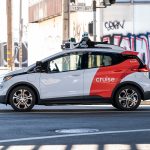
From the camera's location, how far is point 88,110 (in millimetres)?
18703

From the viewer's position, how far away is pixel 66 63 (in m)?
18.1

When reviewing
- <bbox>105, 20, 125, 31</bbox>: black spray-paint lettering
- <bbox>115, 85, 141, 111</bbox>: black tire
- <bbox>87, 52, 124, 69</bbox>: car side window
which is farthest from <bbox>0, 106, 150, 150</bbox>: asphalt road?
<bbox>105, 20, 125, 31</bbox>: black spray-paint lettering

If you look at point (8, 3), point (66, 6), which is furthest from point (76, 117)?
point (8, 3)

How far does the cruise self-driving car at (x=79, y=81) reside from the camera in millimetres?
17906

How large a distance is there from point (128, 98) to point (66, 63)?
185 centimetres

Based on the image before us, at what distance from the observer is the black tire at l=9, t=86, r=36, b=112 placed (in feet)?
58.6

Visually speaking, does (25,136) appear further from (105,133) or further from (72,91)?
(72,91)

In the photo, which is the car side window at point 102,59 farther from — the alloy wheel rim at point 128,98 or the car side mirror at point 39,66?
the car side mirror at point 39,66

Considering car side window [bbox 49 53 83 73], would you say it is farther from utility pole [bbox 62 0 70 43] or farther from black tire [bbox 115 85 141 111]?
utility pole [bbox 62 0 70 43]

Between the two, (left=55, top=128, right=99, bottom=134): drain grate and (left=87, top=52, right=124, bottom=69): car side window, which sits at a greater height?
(left=87, top=52, right=124, bottom=69): car side window

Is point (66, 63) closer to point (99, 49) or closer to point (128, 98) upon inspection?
point (99, 49)

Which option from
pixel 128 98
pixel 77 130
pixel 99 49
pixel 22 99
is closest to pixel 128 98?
pixel 128 98

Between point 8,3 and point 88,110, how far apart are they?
29.6m

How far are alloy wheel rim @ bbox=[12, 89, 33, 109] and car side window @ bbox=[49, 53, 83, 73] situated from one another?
0.87 meters
